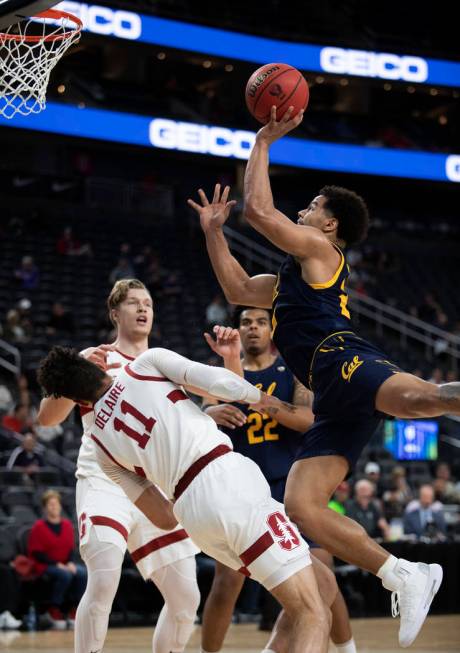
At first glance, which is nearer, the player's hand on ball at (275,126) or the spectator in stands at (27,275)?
the player's hand on ball at (275,126)

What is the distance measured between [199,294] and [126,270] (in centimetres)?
275

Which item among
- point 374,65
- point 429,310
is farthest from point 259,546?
point 374,65

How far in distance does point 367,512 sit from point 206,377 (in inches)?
347

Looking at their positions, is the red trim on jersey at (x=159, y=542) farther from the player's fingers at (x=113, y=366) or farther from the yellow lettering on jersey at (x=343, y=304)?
the yellow lettering on jersey at (x=343, y=304)

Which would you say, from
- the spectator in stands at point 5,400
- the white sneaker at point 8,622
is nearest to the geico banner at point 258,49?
the spectator in stands at point 5,400

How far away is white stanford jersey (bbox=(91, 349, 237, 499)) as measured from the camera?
5.05 m

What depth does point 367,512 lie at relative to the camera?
13.4 meters

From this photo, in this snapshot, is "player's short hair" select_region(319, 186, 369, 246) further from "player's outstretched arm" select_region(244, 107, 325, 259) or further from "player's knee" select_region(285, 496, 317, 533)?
"player's knee" select_region(285, 496, 317, 533)

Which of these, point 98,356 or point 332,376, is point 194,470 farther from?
point 98,356

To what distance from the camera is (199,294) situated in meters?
22.5

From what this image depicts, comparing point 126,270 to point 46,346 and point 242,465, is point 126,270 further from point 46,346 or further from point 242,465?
point 242,465

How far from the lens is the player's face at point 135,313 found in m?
6.71

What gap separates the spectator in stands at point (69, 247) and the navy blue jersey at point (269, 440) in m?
15.3

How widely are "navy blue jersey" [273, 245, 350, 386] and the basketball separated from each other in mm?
879
